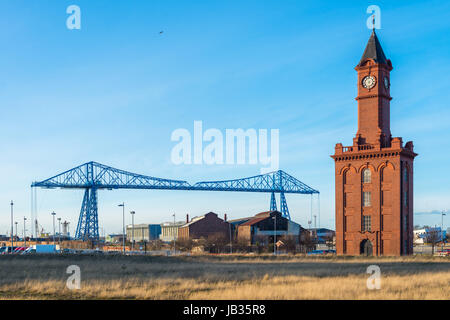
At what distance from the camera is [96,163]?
148375mm

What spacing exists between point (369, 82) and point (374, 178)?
11.9 meters

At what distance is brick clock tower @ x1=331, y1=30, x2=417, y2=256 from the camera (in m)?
63.2

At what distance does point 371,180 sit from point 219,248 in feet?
119

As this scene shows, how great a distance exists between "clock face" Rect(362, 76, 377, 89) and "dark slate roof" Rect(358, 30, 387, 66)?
217 cm

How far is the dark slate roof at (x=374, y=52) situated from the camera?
65.5 m

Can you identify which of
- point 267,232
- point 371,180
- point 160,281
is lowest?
point 267,232

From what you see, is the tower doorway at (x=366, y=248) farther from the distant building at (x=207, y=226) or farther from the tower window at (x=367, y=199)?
the distant building at (x=207, y=226)

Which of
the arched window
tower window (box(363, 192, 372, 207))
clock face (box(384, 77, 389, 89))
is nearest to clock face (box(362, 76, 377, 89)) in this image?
clock face (box(384, 77, 389, 89))

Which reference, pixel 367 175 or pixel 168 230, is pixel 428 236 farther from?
pixel 168 230

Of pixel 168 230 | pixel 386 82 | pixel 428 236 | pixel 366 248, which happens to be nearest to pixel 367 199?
pixel 366 248

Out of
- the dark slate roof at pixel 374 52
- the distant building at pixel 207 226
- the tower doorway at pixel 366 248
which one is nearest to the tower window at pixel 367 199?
the tower doorway at pixel 366 248

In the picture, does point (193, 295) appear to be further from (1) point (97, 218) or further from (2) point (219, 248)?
(1) point (97, 218)

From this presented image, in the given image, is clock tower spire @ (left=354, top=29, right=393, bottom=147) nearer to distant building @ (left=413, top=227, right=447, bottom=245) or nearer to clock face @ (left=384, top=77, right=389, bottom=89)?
clock face @ (left=384, top=77, right=389, bottom=89)
